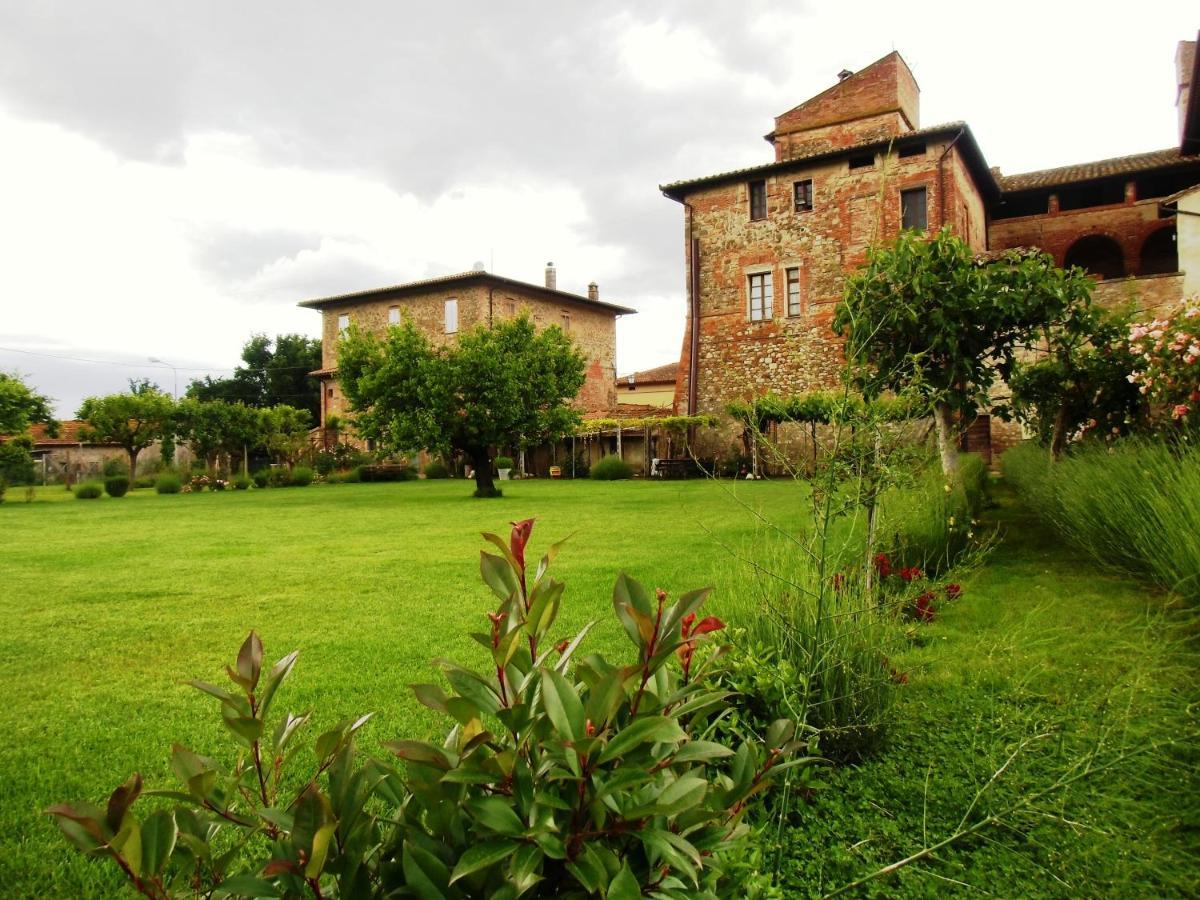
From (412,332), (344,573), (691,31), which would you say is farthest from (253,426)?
(691,31)

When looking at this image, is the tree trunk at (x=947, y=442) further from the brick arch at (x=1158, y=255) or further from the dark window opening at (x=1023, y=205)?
the dark window opening at (x=1023, y=205)

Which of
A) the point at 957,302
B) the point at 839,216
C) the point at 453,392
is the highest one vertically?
the point at 839,216

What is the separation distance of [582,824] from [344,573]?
699cm

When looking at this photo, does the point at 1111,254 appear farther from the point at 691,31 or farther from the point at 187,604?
the point at 187,604

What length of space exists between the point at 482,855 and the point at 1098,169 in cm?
3124

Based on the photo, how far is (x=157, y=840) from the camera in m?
0.93

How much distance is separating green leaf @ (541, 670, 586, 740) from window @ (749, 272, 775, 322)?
83.7 ft

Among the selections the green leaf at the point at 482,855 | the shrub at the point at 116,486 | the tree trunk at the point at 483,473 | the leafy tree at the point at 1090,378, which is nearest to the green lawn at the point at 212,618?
the green leaf at the point at 482,855

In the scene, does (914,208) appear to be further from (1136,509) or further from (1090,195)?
(1136,509)

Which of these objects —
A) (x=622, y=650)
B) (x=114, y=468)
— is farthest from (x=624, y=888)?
(x=114, y=468)

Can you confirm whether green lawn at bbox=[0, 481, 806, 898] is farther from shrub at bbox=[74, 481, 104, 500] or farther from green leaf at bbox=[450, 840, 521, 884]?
shrub at bbox=[74, 481, 104, 500]

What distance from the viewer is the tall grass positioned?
348 centimetres

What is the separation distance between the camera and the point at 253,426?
109ft

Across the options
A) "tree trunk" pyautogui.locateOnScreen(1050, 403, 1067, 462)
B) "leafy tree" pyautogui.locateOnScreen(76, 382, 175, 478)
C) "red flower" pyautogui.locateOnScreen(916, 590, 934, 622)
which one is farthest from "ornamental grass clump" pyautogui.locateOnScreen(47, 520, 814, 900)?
"leafy tree" pyautogui.locateOnScreen(76, 382, 175, 478)
